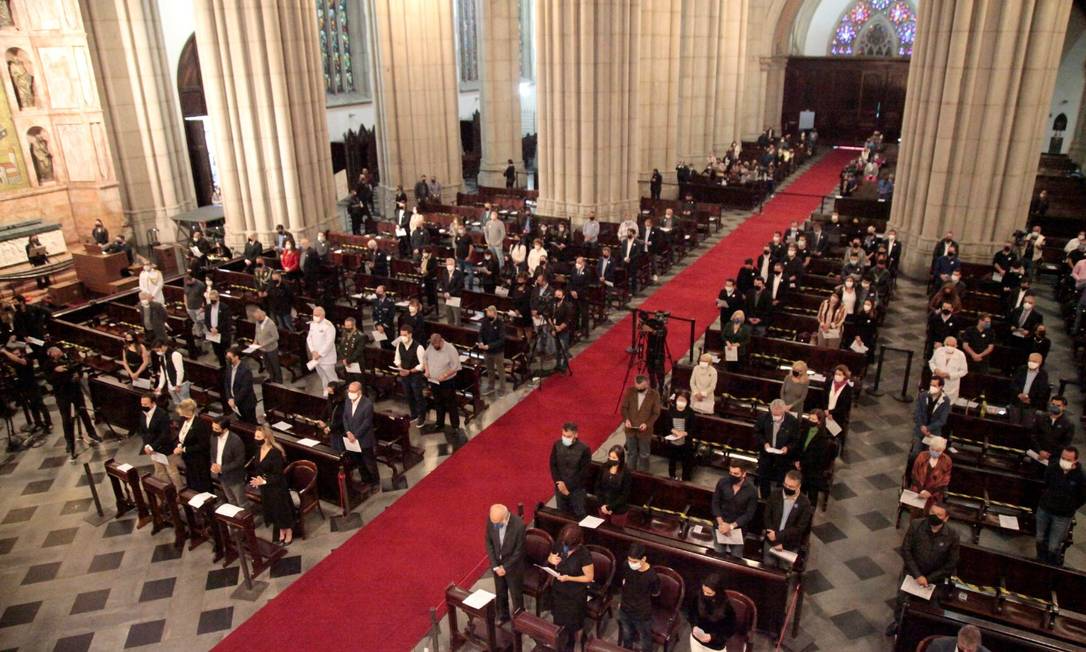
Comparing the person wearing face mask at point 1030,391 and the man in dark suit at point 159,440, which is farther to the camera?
the person wearing face mask at point 1030,391

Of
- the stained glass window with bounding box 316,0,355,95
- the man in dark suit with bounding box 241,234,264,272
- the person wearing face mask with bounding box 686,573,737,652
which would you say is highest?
the stained glass window with bounding box 316,0,355,95

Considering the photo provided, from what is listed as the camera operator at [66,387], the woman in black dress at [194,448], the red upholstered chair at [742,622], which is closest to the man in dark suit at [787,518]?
the red upholstered chair at [742,622]

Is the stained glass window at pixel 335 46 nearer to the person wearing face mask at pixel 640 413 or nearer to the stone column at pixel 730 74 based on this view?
the stone column at pixel 730 74

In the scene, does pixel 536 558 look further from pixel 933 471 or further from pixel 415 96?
pixel 415 96

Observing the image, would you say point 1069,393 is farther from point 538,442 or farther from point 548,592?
point 548,592

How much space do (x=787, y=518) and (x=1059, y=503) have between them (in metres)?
2.98

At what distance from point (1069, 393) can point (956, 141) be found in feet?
23.2

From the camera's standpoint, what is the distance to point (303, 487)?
9.70 meters

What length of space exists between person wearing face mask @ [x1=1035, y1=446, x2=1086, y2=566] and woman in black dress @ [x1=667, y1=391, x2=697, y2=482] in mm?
3815

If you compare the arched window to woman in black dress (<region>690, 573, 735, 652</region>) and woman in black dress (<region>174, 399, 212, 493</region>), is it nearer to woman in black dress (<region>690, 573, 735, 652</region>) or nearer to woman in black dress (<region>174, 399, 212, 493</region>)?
woman in black dress (<region>690, 573, 735, 652</region>)

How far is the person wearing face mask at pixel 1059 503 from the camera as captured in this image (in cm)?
797

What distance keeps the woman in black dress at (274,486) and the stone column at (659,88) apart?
2159cm

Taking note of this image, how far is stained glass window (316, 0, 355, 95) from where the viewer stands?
101 feet

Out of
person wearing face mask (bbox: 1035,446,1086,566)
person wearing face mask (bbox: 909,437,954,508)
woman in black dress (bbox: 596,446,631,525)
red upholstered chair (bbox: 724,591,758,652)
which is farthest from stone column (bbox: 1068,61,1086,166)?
A: red upholstered chair (bbox: 724,591,758,652)
